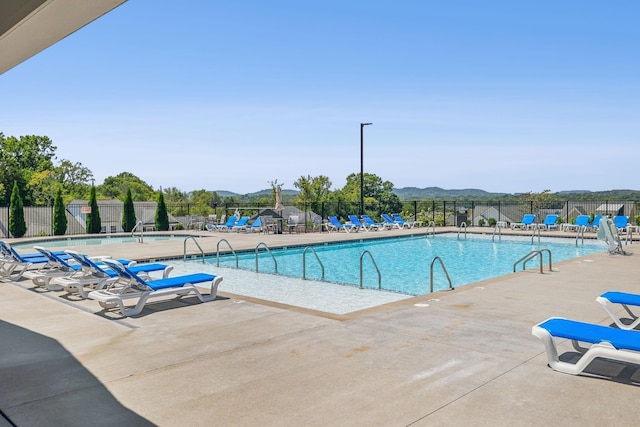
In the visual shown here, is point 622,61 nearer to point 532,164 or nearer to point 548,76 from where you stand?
point 548,76

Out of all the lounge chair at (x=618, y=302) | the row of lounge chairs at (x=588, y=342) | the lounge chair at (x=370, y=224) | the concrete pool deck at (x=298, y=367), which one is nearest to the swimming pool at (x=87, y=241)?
the lounge chair at (x=370, y=224)

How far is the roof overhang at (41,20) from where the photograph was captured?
3356 mm

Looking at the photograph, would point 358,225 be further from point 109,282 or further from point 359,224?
point 109,282

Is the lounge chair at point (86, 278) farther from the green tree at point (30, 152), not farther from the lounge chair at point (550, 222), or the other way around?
the green tree at point (30, 152)

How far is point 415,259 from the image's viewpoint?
14250 mm

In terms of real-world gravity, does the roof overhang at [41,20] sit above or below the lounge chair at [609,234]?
above

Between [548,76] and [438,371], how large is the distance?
20832 mm

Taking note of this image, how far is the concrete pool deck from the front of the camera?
3.31 meters

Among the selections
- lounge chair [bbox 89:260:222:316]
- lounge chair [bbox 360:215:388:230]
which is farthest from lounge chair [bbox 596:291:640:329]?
lounge chair [bbox 360:215:388:230]

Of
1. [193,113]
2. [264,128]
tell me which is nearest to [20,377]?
[193,113]

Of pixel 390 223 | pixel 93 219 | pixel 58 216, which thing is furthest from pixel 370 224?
pixel 58 216

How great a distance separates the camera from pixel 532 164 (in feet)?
133

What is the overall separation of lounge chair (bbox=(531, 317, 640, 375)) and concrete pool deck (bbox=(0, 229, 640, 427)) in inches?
4.5

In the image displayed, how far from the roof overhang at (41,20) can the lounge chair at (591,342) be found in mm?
4147
